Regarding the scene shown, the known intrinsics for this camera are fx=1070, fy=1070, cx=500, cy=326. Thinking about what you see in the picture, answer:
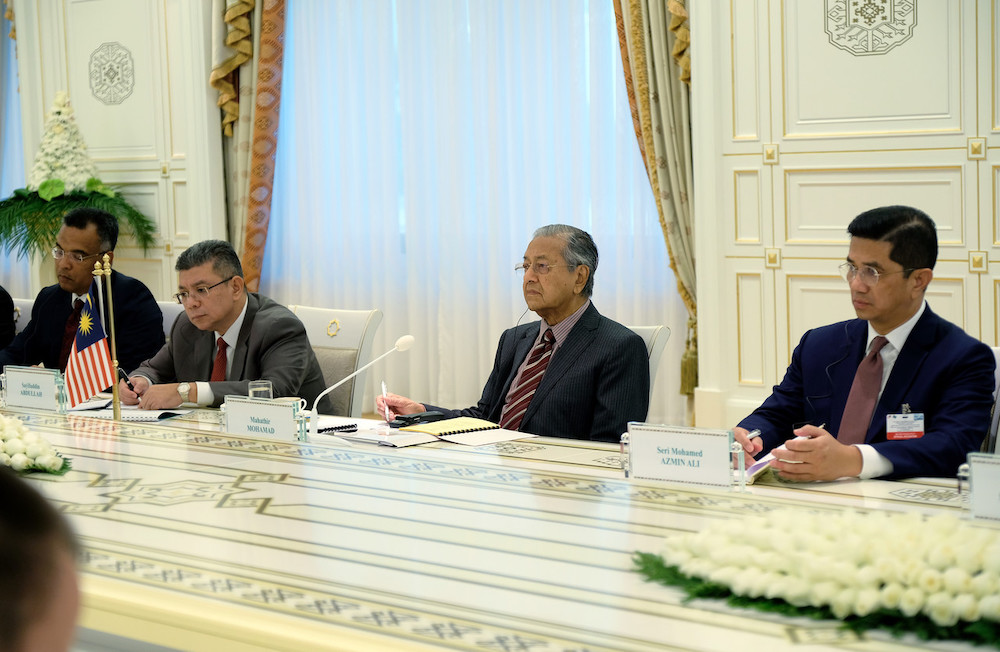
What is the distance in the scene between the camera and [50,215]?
6777 millimetres

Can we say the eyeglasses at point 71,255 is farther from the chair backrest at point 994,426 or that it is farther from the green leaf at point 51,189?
the chair backrest at point 994,426

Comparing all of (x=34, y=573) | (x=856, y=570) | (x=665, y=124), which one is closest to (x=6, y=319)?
(x=665, y=124)

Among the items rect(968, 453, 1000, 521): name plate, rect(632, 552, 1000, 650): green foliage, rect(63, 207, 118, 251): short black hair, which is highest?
rect(63, 207, 118, 251): short black hair

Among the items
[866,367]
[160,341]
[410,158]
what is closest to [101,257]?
[160,341]

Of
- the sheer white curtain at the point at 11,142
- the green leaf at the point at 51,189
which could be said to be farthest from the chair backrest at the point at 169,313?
the sheer white curtain at the point at 11,142

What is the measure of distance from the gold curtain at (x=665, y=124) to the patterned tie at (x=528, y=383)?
2364 millimetres

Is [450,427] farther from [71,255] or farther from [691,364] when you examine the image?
[691,364]

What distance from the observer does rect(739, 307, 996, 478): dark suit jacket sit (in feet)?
7.70

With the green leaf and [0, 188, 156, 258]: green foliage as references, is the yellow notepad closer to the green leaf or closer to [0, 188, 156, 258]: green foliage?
[0, 188, 156, 258]: green foliage

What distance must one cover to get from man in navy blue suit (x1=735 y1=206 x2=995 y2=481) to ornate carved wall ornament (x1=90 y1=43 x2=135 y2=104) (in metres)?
5.58

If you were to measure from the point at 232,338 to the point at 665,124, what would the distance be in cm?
277

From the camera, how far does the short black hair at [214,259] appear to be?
366 cm

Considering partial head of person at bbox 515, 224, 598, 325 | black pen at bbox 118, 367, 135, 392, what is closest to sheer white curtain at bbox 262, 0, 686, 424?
partial head of person at bbox 515, 224, 598, 325

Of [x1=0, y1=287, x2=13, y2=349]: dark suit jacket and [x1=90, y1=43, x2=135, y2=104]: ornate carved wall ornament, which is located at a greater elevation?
[x1=90, y1=43, x2=135, y2=104]: ornate carved wall ornament
